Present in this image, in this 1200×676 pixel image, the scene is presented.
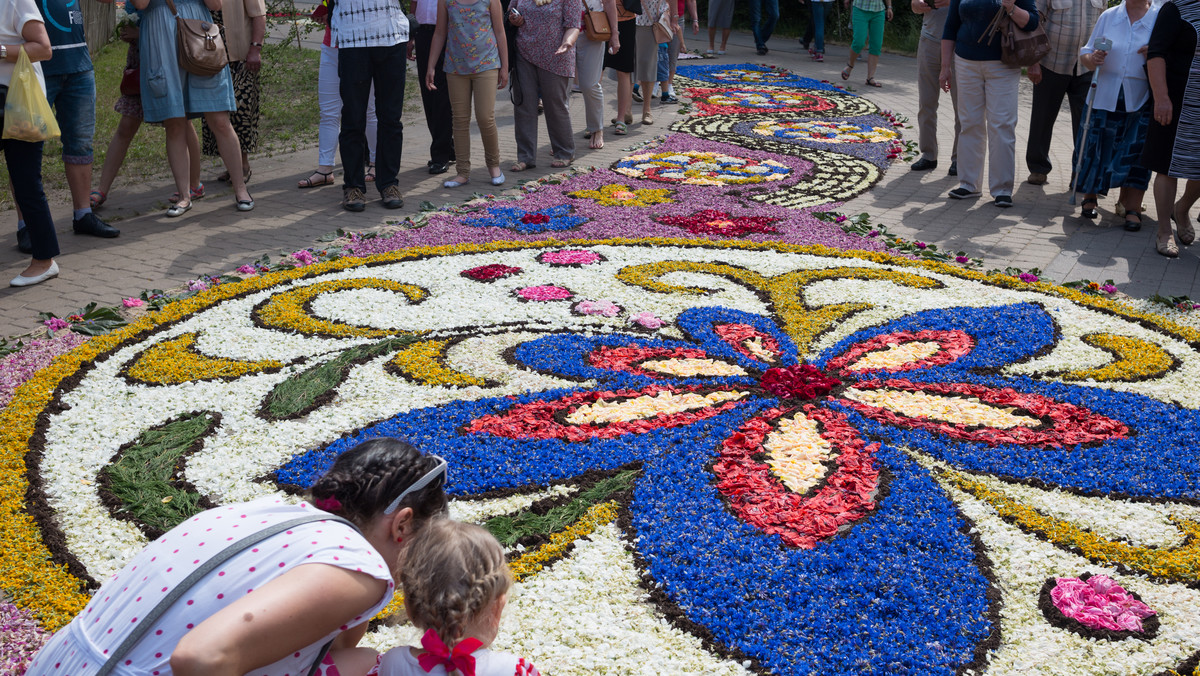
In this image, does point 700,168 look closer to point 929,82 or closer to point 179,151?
point 929,82

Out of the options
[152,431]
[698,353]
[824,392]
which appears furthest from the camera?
[698,353]

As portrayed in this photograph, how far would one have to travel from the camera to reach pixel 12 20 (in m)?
5.15

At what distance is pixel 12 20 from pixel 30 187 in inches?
34.9

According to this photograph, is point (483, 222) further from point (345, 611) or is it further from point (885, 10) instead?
point (885, 10)

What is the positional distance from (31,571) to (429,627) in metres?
1.72

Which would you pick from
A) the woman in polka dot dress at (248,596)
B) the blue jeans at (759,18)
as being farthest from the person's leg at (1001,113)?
the blue jeans at (759,18)

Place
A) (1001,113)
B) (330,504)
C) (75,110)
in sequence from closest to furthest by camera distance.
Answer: (330,504) < (75,110) < (1001,113)

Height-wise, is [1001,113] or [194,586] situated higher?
[1001,113]

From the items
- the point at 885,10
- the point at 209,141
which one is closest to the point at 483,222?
the point at 209,141

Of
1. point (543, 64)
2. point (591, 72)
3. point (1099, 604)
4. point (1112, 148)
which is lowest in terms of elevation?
point (1099, 604)

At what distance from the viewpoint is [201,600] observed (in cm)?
187

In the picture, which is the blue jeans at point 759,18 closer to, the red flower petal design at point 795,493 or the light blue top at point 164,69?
the light blue top at point 164,69

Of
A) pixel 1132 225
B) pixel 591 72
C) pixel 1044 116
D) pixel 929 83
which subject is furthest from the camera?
pixel 591 72

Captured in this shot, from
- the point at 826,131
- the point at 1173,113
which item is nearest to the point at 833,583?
the point at 1173,113
